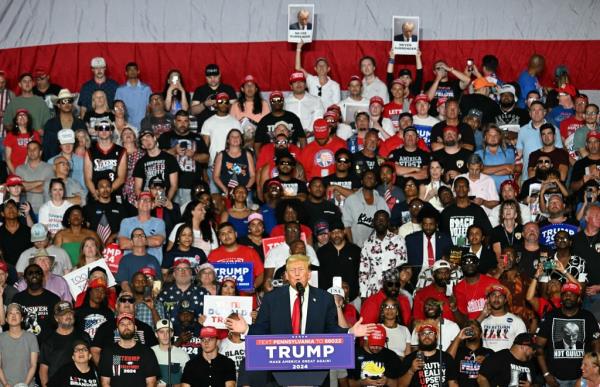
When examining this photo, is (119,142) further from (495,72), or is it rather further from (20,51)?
(495,72)

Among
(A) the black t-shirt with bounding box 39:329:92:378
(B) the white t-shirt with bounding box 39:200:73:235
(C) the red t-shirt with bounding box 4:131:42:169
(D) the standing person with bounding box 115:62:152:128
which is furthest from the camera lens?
(D) the standing person with bounding box 115:62:152:128

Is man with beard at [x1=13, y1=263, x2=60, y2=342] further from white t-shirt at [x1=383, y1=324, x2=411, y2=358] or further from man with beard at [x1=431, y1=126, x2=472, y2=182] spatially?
man with beard at [x1=431, y1=126, x2=472, y2=182]

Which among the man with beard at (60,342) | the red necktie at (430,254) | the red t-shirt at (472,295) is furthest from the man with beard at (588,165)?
the man with beard at (60,342)

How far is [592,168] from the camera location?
61.4 feet

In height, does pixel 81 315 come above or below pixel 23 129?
below

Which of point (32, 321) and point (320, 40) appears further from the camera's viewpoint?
point (320, 40)

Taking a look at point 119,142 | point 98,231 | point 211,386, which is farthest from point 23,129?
point 211,386

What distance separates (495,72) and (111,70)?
5.38 meters

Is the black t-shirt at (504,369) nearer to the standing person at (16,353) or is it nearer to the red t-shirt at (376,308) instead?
the red t-shirt at (376,308)

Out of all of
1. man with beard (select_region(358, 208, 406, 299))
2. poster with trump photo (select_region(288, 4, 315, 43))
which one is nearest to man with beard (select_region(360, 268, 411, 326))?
man with beard (select_region(358, 208, 406, 299))

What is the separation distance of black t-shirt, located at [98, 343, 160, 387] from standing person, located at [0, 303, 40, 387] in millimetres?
980

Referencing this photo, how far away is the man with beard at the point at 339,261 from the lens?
56.2 ft

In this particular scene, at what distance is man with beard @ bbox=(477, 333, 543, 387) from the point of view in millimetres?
14984

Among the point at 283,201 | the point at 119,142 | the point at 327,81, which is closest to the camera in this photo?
the point at 283,201
